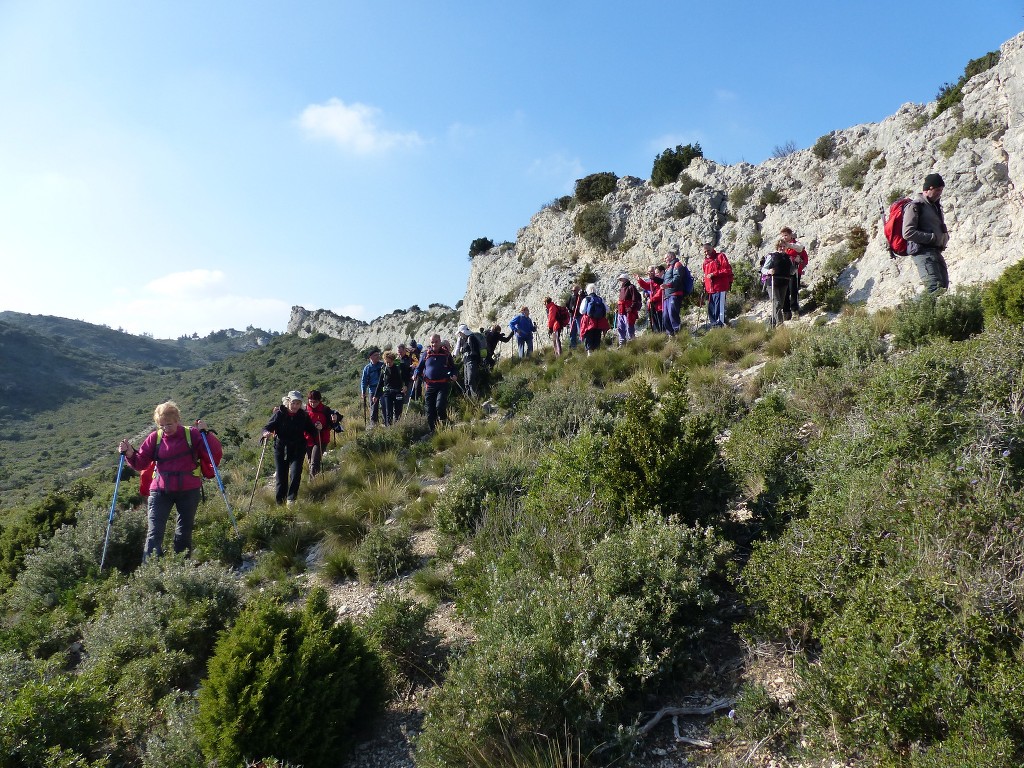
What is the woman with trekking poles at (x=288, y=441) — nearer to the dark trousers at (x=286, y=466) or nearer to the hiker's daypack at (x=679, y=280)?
the dark trousers at (x=286, y=466)

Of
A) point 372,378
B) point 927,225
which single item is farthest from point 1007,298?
point 372,378

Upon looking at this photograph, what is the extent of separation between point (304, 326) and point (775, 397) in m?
69.2

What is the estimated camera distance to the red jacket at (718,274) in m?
12.2

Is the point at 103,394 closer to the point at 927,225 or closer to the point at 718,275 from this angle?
the point at 718,275

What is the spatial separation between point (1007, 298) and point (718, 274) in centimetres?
683

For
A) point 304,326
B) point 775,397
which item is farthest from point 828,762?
point 304,326

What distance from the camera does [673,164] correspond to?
23.5 meters

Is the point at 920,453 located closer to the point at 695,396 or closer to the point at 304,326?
the point at 695,396

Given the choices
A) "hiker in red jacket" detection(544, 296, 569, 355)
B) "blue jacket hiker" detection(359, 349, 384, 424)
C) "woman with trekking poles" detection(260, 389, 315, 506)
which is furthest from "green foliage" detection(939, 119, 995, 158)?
"woman with trekking poles" detection(260, 389, 315, 506)

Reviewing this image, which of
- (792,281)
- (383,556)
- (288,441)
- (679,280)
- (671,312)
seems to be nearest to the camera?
(383,556)

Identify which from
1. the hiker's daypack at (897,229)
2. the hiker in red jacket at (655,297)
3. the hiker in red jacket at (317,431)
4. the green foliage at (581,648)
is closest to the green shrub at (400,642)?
the green foliage at (581,648)

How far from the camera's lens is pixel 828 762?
8.06ft

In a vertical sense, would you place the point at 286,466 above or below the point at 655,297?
below

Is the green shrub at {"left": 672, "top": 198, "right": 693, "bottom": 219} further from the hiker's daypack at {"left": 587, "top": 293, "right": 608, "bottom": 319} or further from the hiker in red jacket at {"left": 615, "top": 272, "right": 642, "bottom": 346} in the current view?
the hiker's daypack at {"left": 587, "top": 293, "right": 608, "bottom": 319}
